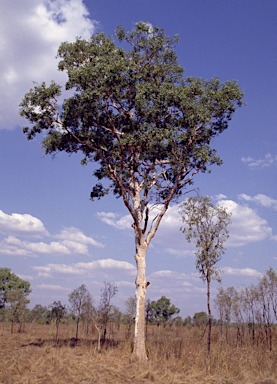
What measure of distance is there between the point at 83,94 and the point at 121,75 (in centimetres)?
170

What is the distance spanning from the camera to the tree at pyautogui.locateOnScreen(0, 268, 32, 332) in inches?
1374

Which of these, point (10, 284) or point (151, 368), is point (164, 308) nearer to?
point (10, 284)

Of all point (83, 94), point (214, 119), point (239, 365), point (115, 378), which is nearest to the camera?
point (115, 378)

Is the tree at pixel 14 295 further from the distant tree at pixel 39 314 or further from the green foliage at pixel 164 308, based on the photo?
the green foliage at pixel 164 308

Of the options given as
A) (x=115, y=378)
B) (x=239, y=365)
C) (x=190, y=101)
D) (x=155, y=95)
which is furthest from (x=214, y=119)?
(x=115, y=378)

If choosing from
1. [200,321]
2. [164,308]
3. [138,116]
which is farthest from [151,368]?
[164,308]

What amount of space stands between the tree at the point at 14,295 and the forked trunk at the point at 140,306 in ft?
75.6

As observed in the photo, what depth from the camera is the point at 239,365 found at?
12805mm

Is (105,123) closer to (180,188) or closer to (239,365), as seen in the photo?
(180,188)

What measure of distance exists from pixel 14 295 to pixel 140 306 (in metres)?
25.2

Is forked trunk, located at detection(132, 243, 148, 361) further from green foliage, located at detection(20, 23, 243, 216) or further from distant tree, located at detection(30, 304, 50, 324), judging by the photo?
distant tree, located at detection(30, 304, 50, 324)

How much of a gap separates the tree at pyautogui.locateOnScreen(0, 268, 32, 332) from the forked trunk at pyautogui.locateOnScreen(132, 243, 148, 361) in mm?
23045

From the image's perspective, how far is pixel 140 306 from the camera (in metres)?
14.5

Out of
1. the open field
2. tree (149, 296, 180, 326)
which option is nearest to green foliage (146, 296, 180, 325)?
tree (149, 296, 180, 326)
